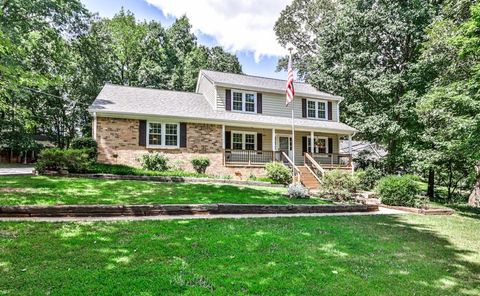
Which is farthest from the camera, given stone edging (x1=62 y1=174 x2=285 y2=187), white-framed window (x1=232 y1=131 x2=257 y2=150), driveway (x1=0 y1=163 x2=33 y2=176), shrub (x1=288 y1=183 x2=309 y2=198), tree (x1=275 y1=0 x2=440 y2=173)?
white-framed window (x1=232 y1=131 x2=257 y2=150)

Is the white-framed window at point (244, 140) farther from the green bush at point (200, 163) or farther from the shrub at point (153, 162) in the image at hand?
the shrub at point (153, 162)

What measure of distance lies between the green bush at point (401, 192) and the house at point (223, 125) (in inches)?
166

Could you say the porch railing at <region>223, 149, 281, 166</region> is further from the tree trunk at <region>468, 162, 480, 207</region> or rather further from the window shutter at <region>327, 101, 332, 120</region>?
the tree trunk at <region>468, 162, 480, 207</region>

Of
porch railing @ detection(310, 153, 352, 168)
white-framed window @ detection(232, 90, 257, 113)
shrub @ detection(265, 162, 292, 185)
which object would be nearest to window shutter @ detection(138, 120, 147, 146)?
white-framed window @ detection(232, 90, 257, 113)

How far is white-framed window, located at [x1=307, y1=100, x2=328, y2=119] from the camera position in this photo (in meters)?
21.4

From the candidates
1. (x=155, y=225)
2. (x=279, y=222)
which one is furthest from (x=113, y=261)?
(x=279, y=222)

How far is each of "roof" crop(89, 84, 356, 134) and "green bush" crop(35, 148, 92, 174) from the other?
9.98 feet

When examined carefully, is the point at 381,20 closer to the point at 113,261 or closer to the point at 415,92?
the point at 415,92

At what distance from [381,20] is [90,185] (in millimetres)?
20512

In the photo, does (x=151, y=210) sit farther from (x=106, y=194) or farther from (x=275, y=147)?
(x=275, y=147)

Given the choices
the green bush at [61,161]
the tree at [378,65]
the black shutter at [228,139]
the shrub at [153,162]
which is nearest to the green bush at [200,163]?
the shrub at [153,162]

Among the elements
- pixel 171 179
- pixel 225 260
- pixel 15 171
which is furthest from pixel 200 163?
pixel 225 260

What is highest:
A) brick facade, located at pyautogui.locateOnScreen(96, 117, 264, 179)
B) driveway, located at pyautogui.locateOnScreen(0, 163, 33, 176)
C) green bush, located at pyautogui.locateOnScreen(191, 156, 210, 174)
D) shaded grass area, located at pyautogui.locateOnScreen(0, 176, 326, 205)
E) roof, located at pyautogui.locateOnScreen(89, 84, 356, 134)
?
roof, located at pyautogui.locateOnScreen(89, 84, 356, 134)

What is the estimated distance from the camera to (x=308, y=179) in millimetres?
16766
